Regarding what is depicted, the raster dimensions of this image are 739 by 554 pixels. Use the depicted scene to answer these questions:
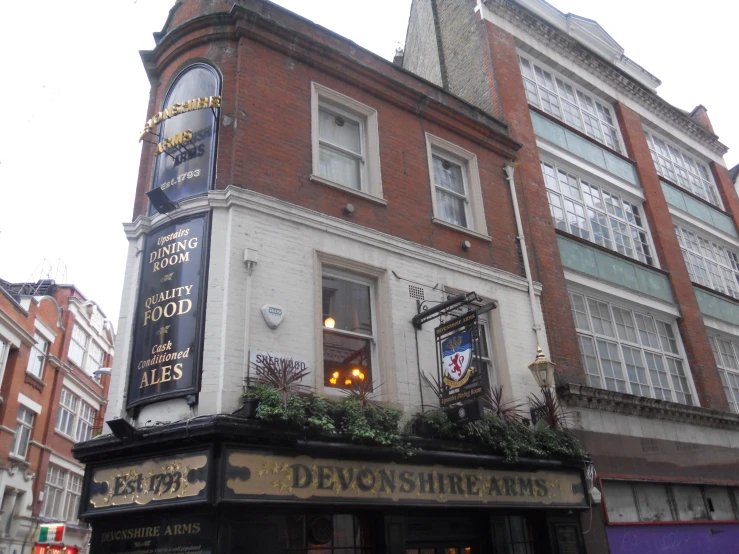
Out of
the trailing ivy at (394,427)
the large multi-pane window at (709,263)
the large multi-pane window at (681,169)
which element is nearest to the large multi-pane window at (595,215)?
the large multi-pane window at (709,263)

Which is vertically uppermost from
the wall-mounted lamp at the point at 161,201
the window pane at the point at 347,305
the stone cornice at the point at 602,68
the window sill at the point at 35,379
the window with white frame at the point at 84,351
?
the stone cornice at the point at 602,68

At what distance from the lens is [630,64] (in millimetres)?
20359

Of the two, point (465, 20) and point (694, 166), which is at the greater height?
A: point (465, 20)

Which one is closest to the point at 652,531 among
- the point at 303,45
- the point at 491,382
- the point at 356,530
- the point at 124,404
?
the point at 491,382

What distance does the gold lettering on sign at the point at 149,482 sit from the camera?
6.90 m

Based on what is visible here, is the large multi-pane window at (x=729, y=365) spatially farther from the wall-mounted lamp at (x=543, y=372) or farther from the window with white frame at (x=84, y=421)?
the window with white frame at (x=84, y=421)

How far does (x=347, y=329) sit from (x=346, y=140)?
153 inches

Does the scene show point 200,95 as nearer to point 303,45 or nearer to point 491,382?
point 303,45

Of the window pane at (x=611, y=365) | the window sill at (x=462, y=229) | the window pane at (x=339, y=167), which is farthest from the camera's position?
the window pane at (x=611, y=365)

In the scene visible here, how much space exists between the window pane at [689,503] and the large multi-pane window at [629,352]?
2087 mm

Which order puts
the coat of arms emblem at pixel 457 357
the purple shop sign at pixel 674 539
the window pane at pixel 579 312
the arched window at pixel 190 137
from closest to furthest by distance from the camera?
the coat of arms emblem at pixel 457 357
the arched window at pixel 190 137
the purple shop sign at pixel 674 539
the window pane at pixel 579 312

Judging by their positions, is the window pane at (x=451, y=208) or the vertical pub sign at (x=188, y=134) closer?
the vertical pub sign at (x=188, y=134)

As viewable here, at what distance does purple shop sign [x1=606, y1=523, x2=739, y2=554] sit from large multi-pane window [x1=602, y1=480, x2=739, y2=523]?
18 cm

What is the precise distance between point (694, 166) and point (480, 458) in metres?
17.5
